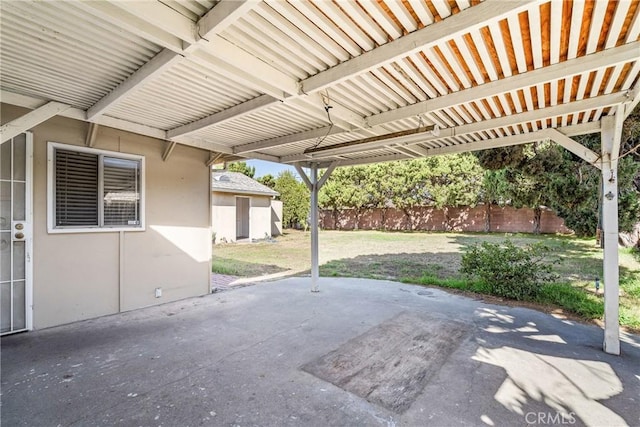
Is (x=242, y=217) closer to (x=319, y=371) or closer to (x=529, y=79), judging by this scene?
(x=319, y=371)

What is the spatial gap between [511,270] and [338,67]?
497 cm

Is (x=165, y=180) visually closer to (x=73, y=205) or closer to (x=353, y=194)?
(x=73, y=205)

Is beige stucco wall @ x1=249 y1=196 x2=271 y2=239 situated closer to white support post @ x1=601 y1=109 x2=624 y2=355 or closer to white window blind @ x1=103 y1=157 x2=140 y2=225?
white window blind @ x1=103 y1=157 x2=140 y2=225

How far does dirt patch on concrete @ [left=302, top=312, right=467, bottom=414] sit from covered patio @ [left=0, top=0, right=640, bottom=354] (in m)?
1.78

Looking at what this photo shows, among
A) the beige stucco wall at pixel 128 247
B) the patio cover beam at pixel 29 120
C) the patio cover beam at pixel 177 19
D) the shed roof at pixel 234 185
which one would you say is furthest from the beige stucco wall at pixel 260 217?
the patio cover beam at pixel 177 19

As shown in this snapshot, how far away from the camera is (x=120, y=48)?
2391mm

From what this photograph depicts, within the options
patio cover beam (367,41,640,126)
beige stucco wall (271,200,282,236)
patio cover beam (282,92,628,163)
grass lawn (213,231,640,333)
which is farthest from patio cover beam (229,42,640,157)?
beige stucco wall (271,200,282,236)

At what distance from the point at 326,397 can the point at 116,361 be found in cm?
213

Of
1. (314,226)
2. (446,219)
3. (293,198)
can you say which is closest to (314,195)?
(314,226)

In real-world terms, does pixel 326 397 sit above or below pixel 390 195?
below

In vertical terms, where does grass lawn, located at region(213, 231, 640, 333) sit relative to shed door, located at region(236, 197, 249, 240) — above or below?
below

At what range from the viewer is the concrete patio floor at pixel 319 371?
2.27 meters

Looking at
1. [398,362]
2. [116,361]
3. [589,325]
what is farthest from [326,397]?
[589,325]

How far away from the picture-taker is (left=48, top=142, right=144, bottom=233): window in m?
4.04
